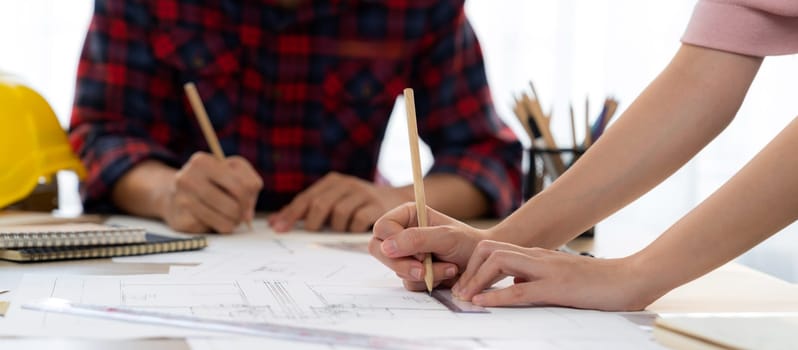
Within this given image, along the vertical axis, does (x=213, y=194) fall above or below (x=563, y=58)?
below

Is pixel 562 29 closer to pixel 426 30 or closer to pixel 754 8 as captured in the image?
pixel 426 30

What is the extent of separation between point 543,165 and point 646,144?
0.41 metres

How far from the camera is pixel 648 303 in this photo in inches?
26.4

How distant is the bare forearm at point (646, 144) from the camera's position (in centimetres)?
76

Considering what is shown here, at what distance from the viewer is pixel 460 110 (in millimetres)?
1425

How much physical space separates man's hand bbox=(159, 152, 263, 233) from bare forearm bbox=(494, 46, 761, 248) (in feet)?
1.46

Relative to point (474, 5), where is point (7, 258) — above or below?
below

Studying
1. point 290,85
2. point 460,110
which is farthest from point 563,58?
point 290,85

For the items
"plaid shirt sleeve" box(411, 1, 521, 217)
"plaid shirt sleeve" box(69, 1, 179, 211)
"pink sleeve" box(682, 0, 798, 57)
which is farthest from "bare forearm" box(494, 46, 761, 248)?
"plaid shirt sleeve" box(69, 1, 179, 211)

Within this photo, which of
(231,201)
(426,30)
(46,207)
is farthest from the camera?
(426,30)

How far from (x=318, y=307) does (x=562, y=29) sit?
5.49ft

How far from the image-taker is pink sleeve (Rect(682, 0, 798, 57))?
74cm

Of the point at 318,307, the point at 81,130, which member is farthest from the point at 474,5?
the point at 318,307

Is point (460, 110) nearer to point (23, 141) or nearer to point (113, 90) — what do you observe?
point (113, 90)
